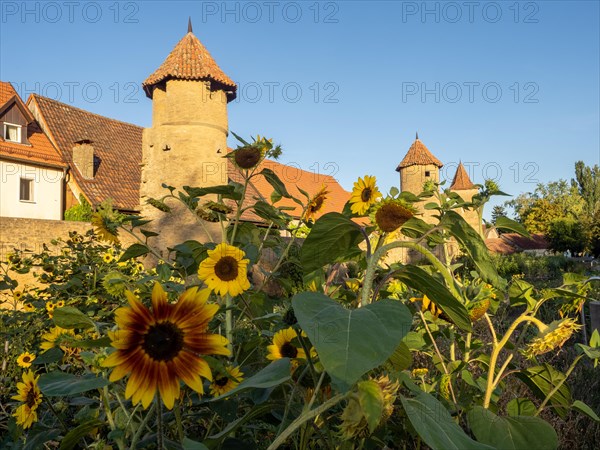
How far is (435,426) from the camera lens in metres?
0.83

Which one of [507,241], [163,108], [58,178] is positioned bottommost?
[507,241]

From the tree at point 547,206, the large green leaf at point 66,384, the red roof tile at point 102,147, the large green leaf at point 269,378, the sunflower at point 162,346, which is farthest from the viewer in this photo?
the tree at point 547,206

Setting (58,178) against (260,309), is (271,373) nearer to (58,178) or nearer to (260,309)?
(260,309)

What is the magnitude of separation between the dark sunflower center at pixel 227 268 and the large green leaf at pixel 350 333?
0.69 m

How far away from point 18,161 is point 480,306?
20230 mm

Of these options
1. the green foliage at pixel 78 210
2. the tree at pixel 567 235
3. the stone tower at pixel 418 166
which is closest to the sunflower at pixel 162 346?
the green foliage at pixel 78 210

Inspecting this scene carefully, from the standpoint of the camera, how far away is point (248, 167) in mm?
1883

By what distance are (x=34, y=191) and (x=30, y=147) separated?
1633 mm

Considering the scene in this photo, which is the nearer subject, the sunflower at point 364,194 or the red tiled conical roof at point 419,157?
the sunflower at point 364,194

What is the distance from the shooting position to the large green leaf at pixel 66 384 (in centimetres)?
108

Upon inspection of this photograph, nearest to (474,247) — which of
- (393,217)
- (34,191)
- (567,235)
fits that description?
(393,217)

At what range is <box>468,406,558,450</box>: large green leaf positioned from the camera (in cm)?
109

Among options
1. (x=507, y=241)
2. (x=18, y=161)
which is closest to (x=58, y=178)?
(x=18, y=161)

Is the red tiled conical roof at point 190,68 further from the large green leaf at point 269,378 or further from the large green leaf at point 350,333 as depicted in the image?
the large green leaf at point 350,333
